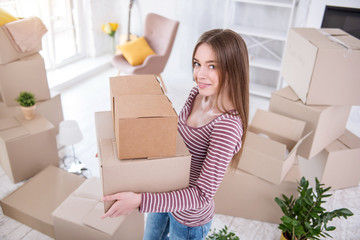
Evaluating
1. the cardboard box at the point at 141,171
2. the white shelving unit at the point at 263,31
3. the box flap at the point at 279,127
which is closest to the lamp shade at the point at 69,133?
the box flap at the point at 279,127

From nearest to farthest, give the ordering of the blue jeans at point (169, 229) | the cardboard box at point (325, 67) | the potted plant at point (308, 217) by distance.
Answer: the blue jeans at point (169, 229) < the potted plant at point (308, 217) < the cardboard box at point (325, 67)

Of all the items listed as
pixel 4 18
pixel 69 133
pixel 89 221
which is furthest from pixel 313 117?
pixel 4 18

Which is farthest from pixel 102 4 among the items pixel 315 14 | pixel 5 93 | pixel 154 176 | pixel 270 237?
pixel 154 176

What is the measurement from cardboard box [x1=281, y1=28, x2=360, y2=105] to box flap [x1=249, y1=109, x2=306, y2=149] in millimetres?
184

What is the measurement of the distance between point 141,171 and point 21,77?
2.05 m

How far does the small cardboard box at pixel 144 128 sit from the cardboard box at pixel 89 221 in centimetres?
87

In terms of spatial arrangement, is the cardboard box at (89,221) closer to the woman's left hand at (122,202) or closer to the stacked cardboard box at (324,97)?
the woman's left hand at (122,202)

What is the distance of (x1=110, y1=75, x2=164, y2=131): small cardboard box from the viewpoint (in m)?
1.09

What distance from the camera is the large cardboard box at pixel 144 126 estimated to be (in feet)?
3.05

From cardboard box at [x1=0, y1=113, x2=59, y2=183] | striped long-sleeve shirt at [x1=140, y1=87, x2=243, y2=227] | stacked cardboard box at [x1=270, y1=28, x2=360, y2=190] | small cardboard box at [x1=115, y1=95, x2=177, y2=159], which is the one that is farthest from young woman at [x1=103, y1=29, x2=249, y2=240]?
cardboard box at [x1=0, y1=113, x2=59, y2=183]

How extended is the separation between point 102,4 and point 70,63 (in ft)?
3.14

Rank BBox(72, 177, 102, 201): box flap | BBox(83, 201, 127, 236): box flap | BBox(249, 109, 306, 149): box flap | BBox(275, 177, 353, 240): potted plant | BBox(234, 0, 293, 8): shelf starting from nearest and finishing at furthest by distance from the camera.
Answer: BBox(83, 201, 127, 236): box flap, BBox(275, 177, 353, 240): potted plant, BBox(72, 177, 102, 201): box flap, BBox(249, 109, 306, 149): box flap, BBox(234, 0, 293, 8): shelf

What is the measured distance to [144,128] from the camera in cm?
94

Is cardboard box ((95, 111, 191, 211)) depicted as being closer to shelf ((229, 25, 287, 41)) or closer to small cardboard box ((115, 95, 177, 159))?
small cardboard box ((115, 95, 177, 159))
